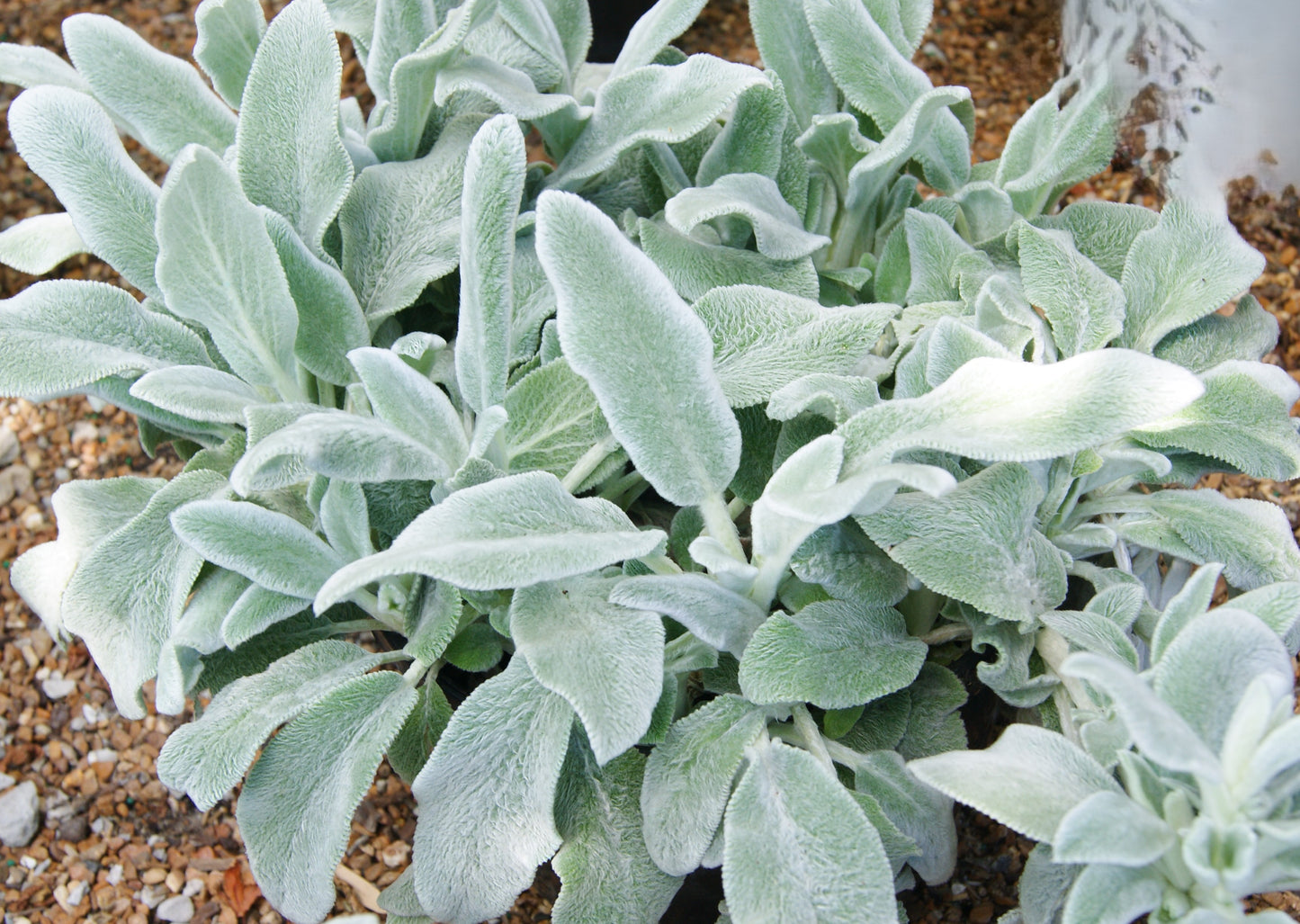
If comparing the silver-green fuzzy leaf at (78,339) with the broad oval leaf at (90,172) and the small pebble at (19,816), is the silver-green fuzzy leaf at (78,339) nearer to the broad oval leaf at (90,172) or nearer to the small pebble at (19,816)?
the broad oval leaf at (90,172)

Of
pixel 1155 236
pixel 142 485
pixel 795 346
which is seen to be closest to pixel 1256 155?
pixel 1155 236

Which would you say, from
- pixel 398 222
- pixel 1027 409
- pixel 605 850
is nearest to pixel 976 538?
pixel 1027 409

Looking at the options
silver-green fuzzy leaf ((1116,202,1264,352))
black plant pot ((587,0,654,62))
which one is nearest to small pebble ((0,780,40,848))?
silver-green fuzzy leaf ((1116,202,1264,352))

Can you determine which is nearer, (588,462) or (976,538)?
(976,538)

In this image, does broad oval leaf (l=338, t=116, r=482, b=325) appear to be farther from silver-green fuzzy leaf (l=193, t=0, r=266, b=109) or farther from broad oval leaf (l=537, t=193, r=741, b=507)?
broad oval leaf (l=537, t=193, r=741, b=507)

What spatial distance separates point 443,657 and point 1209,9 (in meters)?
1.09

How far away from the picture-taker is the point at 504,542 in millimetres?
648

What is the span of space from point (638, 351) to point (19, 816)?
94 centimetres

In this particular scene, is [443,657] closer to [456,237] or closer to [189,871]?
[456,237]

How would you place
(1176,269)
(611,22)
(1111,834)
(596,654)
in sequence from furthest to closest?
(611,22)
(1176,269)
(596,654)
(1111,834)

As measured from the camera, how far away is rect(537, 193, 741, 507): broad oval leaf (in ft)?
2.28

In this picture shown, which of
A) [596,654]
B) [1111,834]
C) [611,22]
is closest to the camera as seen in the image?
[1111,834]

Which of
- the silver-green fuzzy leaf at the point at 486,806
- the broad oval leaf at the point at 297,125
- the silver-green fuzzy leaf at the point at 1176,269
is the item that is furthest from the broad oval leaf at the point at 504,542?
the silver-green fuzzy leaf at the point at 1176,269

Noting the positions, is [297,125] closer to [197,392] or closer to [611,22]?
[197,392]
